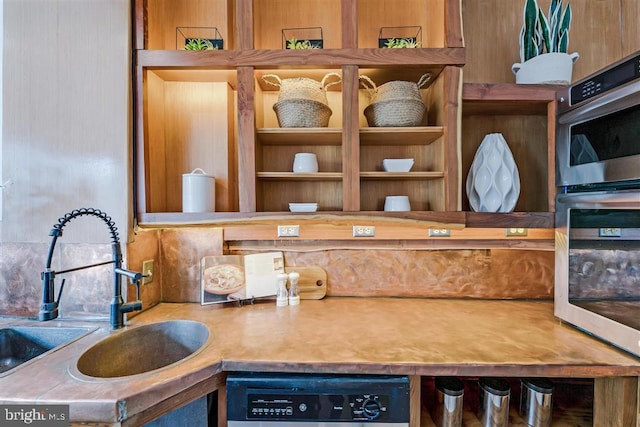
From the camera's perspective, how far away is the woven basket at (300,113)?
4.42 ft

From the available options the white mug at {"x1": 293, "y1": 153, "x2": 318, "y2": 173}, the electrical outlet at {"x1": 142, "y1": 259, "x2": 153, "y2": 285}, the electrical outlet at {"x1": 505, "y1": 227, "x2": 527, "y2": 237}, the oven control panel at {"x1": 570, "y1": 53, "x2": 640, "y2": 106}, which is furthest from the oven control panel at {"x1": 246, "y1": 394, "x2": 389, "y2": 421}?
the oven control panel at {"x1": 570, "y1": 53, "x2": 640, "y2": 106}

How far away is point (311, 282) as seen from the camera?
1.61 meters

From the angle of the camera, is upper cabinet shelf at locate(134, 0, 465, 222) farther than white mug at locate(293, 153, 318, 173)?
No

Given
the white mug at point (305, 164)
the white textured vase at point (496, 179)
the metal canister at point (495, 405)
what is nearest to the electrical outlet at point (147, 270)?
the white mug at point (305, 164)

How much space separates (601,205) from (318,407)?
121 cm

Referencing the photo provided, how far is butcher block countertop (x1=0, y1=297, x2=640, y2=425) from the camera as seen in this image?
0.83 m

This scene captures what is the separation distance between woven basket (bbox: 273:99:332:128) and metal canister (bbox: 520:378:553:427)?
135 centimetres

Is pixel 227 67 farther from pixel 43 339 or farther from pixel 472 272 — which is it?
pixel 472 272

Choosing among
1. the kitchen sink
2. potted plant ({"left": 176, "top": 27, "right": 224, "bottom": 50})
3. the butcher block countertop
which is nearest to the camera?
the butcher block countertop

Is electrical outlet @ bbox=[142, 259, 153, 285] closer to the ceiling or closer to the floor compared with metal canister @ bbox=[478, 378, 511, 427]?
closer to the ceiling

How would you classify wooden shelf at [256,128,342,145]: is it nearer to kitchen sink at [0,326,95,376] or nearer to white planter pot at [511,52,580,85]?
white planter pot at [511,52,580,85]

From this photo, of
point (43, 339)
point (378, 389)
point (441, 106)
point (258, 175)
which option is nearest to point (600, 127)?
point (441, 106)

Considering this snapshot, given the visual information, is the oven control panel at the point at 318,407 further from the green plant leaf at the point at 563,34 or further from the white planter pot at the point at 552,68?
the green plant leaf at the point at 563,34

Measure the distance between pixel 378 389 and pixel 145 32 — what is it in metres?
1.74
